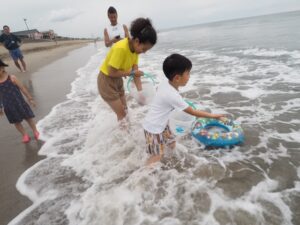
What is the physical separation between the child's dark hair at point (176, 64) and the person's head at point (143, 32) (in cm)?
40

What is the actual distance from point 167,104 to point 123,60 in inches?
40.2

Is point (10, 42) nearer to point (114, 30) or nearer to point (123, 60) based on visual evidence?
point (114, 30)

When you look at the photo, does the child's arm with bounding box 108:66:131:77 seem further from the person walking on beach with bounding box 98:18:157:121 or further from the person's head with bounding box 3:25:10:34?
the person's head with bounding box 3:25:10:34

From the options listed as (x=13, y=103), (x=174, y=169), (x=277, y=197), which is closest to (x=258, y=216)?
(x=277, y=197)

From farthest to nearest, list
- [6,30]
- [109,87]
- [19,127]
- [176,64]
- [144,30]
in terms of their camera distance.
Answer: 1. [6,30]
2. [19,127]
3. [109,87]
4. [144,30]
5. [176,64]

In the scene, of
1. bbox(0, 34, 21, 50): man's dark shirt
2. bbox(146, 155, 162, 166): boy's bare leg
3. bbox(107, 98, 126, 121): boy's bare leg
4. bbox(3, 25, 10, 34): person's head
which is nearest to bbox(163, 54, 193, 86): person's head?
bbox(146, 155, 162, 166): boy's bare leg

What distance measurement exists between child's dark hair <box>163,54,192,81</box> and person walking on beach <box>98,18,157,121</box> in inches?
16.6

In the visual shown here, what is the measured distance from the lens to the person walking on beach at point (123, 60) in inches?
122

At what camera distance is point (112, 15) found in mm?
5605

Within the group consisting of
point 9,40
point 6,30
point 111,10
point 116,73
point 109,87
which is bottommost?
point 109,87

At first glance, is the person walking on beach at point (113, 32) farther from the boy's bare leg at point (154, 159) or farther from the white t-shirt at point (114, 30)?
the boy's bare leg at point (154, 159)

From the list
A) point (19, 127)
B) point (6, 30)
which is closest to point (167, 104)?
point (19, 127)

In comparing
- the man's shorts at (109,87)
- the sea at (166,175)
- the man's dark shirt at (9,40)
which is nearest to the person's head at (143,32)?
the man's shorts at (109,87)

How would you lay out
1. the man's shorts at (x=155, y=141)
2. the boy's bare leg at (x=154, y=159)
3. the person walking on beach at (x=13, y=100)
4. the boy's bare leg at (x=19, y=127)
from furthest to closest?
the boy's bare leg at (x=19, y=127) < the person walking on beach at (x=13, y=100) < the boy's bare leg at (x=154, y=159) < the man's shorts at (x=155, y=141)
